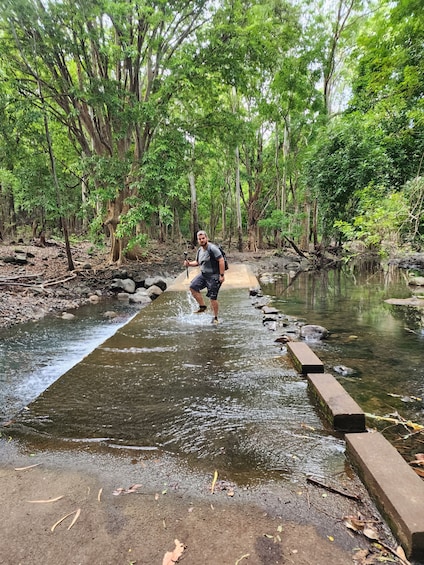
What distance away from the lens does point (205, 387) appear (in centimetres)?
373

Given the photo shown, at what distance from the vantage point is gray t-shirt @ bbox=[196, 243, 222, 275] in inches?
264

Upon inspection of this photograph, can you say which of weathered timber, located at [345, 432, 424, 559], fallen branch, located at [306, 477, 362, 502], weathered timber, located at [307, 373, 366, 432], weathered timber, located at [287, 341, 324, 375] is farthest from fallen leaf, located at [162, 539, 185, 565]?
weathered timber, located at [287, 341, 324, 375]

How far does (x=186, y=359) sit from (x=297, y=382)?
1529mm

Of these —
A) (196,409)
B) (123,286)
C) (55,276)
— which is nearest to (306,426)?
(196,409)

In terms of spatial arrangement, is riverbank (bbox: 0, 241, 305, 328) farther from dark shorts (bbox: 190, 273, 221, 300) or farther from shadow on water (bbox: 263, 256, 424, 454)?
shadow on water (bbox: 263, 256, 424, 454)

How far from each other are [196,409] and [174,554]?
1.53 metres

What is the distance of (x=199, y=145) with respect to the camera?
15.5 m

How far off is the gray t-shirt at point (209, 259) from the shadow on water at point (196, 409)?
187 cm

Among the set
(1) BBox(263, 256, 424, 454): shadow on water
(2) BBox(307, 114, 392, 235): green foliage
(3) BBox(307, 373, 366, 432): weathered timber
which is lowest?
(1) BBox(263, 256, 424, 454): shadow on water

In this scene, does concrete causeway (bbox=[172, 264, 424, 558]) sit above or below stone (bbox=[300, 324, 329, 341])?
above

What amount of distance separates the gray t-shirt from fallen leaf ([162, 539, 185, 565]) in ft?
17.2

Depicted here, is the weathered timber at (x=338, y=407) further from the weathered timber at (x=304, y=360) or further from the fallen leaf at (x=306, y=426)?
the weathered timber at (x=304, y=360)

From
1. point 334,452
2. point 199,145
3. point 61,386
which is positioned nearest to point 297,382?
point 334,452

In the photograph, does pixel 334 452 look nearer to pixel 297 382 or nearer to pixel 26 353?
pixel 297 382
